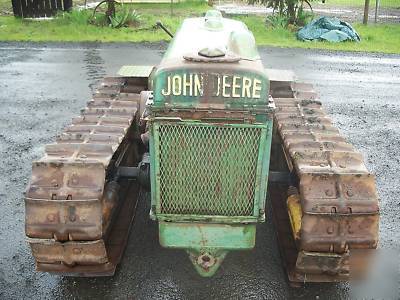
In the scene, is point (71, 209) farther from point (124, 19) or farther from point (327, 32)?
point (124, 19)

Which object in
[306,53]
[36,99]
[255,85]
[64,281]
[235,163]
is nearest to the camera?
[255,85]

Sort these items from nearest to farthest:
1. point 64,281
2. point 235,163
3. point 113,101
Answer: point 235,163, point 64,281, point 113,101

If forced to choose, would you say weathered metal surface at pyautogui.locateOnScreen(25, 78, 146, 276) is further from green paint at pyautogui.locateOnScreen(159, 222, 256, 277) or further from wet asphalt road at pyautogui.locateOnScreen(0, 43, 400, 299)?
green paint at pyautogui.locateOnScreen(159, 222, 256, 277)

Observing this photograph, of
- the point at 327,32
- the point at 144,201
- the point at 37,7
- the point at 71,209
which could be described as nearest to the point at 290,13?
the point at 327,32

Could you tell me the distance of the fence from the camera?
18719 millimetres

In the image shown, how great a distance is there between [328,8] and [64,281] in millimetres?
22307

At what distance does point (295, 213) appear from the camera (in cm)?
448

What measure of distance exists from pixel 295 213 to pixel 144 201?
2.16m

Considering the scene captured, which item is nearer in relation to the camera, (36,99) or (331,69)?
(36,99)

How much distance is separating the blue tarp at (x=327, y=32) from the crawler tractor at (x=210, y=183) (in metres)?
12.4

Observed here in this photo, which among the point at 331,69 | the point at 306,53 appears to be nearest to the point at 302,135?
the point at 331,69

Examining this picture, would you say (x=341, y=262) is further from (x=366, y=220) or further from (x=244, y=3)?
(x=244, y=3)

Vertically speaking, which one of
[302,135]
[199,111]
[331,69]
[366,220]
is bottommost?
[331,69]

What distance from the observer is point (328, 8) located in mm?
24109
